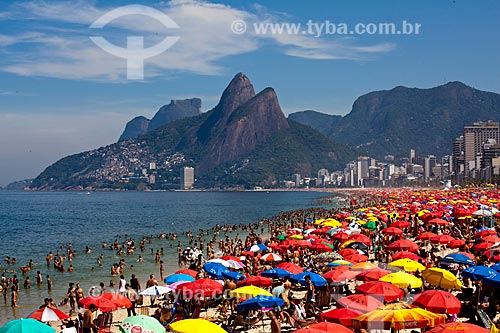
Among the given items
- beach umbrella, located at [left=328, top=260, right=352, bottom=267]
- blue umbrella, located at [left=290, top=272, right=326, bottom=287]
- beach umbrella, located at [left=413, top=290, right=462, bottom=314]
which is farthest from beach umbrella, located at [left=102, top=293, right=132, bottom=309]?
beach umbrella, located at [left=413, top=290, right=462, bottom=314]

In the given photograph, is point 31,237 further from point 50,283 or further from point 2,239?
point 50,283

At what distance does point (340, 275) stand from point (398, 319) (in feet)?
16.9

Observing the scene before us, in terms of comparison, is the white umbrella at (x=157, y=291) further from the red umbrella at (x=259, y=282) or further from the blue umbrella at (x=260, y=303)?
the blue umbrella at (x=260, y=303)

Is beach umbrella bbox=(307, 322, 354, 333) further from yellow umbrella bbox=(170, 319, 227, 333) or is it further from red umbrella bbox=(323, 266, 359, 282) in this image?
red umbrella bbox=(323, 266, 359, 282)

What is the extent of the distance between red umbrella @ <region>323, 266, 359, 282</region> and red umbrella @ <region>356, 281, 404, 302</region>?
213cm

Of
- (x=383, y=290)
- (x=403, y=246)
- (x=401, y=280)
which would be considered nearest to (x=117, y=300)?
(x=383, y=290)

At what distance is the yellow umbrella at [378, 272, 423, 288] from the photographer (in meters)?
12.5

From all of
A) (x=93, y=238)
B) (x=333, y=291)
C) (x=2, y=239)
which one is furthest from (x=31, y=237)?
(x=333, y=291)

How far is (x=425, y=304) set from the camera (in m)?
10.0

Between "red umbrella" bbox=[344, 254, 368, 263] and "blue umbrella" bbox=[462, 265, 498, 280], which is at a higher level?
"blue umbrella" bbox=[462, 265, 498, 280]

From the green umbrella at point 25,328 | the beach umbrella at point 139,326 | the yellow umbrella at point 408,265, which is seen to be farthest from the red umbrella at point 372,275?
the green umbrella at point 25,328

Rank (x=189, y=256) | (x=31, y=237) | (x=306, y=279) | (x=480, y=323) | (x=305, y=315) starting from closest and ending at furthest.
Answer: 1. (x=480, y=323)
2. (x=305, y=315)
3. (x=306, y=279)
4. (x=189, y=256)
5. (x=31, y=237)

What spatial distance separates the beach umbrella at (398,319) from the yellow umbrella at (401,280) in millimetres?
3619

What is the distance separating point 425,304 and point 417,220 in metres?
21.1
